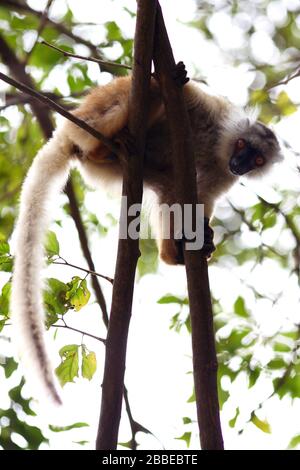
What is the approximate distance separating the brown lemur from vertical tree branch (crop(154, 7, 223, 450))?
2.46 ft

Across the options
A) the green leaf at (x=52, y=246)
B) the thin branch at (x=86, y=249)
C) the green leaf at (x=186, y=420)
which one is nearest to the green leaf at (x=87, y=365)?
the green leaf at (x=52, y=246)

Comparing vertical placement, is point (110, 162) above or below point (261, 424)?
above

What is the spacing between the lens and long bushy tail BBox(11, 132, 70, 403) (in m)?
4.17

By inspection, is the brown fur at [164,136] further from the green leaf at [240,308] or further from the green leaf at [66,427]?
the green leaf at [66,427]

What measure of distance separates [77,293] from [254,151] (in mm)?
3309

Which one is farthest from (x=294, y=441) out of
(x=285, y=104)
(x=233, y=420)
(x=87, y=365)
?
(x=285, y=104)

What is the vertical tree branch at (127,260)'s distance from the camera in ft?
12.7

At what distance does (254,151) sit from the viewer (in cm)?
705

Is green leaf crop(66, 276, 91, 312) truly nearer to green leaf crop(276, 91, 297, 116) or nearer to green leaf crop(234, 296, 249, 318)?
green leaf crop(234, 296, 249, 318)

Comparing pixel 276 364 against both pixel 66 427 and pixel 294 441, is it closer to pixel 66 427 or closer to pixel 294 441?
pixel 294 441

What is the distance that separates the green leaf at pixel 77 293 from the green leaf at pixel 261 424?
1866 millimetres

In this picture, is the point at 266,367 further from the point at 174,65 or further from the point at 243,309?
the point at 174,65

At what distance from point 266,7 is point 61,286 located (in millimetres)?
6115

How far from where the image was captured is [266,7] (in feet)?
29.6
